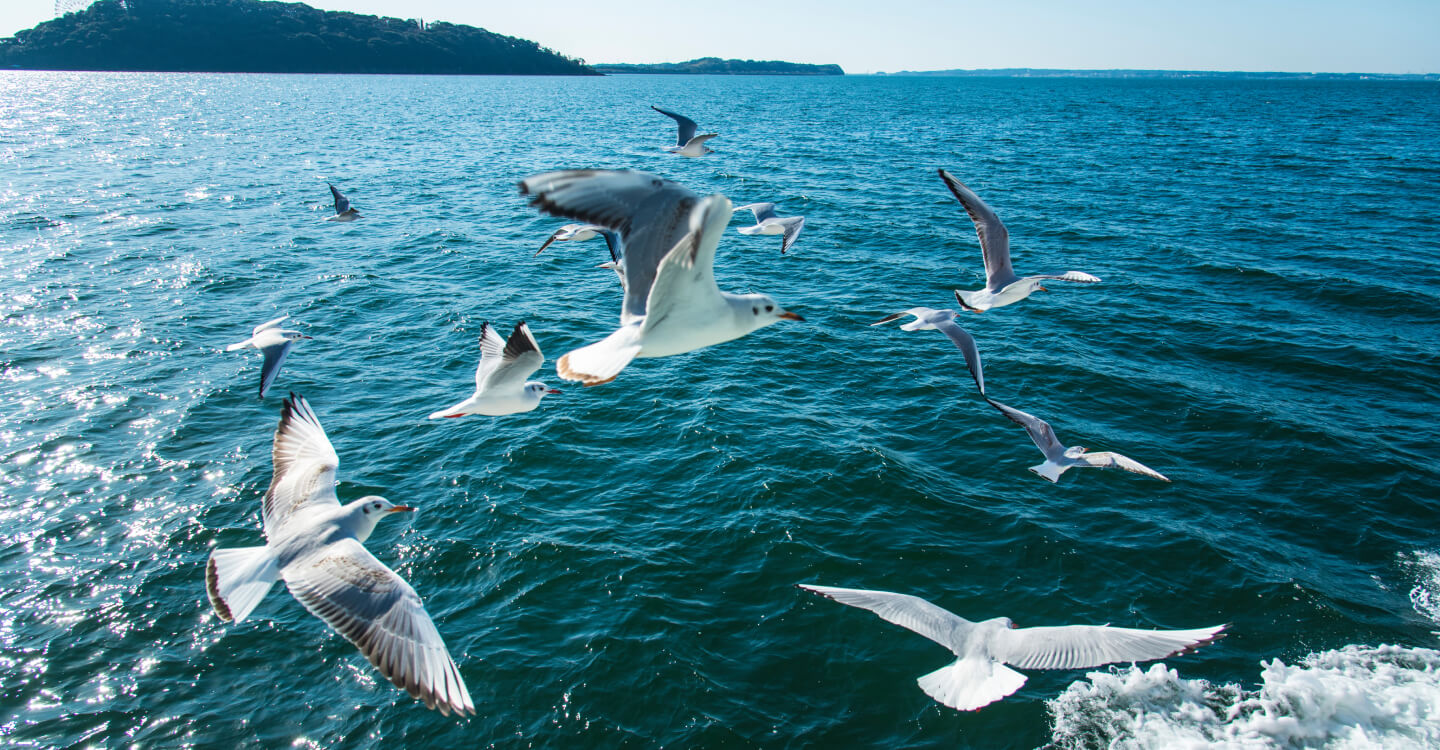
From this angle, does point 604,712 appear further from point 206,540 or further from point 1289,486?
point 1289,486

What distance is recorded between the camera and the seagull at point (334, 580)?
21.3ft

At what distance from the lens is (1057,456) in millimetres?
11898

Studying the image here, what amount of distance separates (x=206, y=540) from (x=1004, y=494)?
12.7 m

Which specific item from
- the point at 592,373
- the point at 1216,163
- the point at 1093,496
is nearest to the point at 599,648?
the point at 592,373

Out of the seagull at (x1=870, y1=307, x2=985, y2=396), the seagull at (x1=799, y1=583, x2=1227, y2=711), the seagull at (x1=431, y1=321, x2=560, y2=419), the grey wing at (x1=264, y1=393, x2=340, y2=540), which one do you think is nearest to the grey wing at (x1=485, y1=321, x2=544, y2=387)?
the seagull at (x1=431, y1=321, x2=560, y2=419)

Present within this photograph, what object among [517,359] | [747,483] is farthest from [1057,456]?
[517,359]

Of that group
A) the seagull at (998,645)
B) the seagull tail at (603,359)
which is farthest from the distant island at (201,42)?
the seagull at (998,645)

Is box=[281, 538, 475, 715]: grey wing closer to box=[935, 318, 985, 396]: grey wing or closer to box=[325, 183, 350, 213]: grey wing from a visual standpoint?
box=[935, 318, 985, 396]: grey wing

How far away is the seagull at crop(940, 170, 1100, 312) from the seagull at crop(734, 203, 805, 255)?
431cm

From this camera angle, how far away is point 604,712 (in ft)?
28.3

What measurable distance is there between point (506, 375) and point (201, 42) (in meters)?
190

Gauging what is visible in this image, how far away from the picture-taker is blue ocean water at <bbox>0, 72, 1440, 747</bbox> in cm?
875

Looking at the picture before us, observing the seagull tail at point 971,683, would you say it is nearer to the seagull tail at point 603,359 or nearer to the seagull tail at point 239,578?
the seagull tail at point 603,359

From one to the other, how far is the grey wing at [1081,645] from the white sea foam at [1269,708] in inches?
35.2
